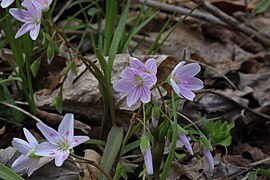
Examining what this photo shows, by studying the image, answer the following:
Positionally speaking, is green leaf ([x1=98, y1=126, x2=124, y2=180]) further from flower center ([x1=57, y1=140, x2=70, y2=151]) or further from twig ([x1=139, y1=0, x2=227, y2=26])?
twig ([x1=139, y1=0, x2=227, y2=26])

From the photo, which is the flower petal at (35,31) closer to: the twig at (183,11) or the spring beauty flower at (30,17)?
the spring beauty flower at (30,17)

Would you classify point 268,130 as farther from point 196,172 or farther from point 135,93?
point 135,93

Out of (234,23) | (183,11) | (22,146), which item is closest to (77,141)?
(22,146)

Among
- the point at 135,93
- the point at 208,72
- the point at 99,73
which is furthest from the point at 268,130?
the point at 135,93

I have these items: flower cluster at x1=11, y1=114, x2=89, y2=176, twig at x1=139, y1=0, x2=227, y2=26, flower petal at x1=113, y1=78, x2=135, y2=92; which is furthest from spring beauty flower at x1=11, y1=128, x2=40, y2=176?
twig at x1=139, y1=0, x2=227, y2=26

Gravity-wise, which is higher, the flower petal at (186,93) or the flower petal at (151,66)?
Answer: the flower petal at (151,66)

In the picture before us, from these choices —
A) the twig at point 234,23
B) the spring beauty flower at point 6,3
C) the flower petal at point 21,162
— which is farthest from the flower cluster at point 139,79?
the twig at point 234,23

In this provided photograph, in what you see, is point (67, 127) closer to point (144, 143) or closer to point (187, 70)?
point (144, 143)
